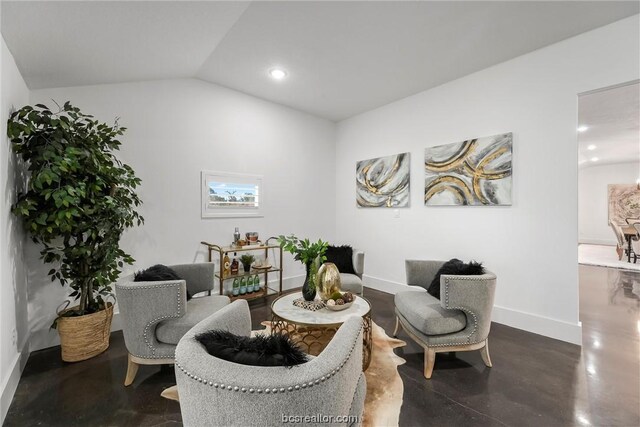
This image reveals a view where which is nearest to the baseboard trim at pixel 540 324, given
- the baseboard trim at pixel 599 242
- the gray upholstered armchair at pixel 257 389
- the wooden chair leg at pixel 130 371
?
the gray upholstered armchair at pixel 257 389

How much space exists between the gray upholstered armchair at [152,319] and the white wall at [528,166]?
3.06 meters

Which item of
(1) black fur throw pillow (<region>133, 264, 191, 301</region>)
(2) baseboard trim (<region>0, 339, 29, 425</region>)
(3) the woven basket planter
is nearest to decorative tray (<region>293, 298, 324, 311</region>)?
(1) black fur throw pillow (<region>133, 264, 191, 301</region>)

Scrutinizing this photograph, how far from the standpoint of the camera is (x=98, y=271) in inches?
93.4

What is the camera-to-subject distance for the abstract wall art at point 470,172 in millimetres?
3053

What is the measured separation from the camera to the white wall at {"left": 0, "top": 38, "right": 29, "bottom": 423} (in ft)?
5.91

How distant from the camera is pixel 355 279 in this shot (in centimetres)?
323

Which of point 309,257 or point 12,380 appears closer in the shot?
point 12,380

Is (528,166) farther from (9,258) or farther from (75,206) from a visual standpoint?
(9,258)

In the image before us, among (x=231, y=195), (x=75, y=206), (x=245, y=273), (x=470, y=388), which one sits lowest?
(x=470, y=388)

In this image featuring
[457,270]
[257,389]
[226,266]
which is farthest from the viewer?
[226,266]

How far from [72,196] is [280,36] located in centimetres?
219

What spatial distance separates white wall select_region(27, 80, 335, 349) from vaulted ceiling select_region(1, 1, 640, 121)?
0.23 metres

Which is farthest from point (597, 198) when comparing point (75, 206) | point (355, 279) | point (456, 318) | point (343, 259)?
point (75, 206)

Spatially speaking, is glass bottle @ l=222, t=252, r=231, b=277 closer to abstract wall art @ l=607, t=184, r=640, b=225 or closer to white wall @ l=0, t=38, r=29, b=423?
white wall @ l=0, t=38, r=29, b=423
